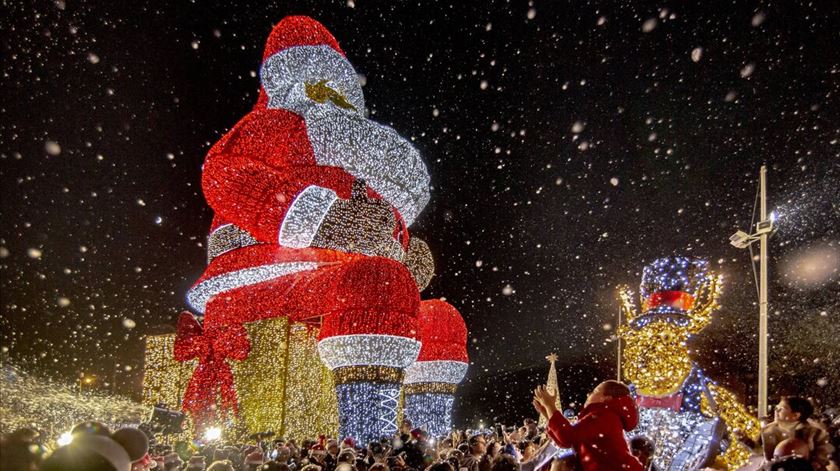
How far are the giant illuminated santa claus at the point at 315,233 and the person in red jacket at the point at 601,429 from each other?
24.4 ft

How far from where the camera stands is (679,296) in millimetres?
6875

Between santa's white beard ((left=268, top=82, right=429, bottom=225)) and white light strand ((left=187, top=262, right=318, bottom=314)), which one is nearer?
santa's white beard ((left=268, top=82, right=429, bottom=225))

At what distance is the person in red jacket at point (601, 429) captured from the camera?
334 cm

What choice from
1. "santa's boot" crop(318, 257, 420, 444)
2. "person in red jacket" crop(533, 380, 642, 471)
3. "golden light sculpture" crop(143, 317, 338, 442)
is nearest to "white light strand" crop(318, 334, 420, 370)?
"santa's boot" crop(318, 257, 420, 444)

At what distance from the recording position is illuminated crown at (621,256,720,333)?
6.66 meters

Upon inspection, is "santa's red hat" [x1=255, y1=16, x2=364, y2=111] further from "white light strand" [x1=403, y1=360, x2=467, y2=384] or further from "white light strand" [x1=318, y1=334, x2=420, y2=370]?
"white light strand" [x1=403, y1=360, x2=467, y2=384]

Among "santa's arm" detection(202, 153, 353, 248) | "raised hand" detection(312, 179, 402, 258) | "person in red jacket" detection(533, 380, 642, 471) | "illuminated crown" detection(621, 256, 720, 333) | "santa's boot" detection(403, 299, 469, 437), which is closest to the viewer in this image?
"person in red jacket" detection(533, 380, 642, 471)

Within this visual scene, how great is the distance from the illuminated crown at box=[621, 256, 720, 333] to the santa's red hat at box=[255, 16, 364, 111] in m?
8.02

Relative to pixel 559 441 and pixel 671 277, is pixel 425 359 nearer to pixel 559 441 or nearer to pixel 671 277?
pixel 671 277

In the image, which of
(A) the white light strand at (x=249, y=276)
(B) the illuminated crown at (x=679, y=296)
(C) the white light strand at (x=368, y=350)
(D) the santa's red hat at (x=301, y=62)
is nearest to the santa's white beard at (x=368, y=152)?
(D) the santa's red hat at (x=301, y=62)

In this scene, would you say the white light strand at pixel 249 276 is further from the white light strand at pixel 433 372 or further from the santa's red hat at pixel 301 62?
the white light strand at pixel 433 372

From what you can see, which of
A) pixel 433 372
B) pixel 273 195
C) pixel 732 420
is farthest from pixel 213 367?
pixel 732 420

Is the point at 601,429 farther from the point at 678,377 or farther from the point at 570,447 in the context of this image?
the point at 678,377

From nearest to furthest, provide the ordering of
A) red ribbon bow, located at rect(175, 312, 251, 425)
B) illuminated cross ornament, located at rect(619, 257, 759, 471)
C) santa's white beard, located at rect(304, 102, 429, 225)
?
1. illuminated cross ornament, located at rect(619, 257, 759, 471)
2. santa's white beard, located at rect(304, 102, 429, 225)
3. red ribbon bow, located at rect(175, 312, 251, 425)
